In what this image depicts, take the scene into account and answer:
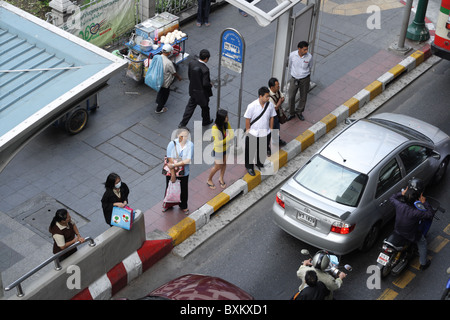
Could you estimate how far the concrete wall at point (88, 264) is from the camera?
27.1ft

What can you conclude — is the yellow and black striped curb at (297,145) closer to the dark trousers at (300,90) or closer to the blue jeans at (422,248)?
the dark trousers at (300,90)

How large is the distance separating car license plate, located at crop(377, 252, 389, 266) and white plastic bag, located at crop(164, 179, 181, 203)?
128 inches

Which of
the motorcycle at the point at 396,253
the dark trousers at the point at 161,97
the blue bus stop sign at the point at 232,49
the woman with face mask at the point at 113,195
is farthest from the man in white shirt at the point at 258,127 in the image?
the motorcycle at the point at 396,253

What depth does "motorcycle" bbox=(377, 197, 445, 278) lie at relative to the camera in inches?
369

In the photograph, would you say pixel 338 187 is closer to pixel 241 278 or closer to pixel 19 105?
pixel 241 278

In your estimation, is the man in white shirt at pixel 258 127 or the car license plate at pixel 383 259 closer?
the car license plate at pixel 383 259

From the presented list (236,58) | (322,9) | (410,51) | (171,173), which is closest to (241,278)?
(171,173)

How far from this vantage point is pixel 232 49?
441 inches

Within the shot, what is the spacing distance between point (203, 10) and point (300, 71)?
4.48 m

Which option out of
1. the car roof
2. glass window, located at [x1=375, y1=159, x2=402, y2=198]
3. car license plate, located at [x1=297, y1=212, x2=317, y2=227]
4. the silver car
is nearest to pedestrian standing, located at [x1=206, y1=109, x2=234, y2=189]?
the silver car

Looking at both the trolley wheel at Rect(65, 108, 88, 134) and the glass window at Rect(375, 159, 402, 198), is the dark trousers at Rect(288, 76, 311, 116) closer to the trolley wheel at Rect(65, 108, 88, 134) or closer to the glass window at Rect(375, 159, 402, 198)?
the glass window at Rect(375, 159, 402, 198)

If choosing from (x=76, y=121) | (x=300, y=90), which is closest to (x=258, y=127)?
(x=300, y=90)

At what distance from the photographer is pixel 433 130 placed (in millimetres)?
11609
